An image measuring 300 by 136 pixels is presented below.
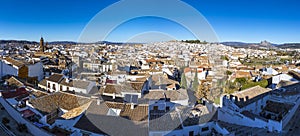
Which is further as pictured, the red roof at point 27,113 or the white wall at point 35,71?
the white wall at point 35,71

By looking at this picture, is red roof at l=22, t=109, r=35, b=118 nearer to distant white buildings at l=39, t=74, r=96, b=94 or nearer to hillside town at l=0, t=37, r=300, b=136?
hillside town at l=0, t=37, r=300, b=136

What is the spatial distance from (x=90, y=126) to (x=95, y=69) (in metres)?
8.83

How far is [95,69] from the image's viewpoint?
41.1 feet

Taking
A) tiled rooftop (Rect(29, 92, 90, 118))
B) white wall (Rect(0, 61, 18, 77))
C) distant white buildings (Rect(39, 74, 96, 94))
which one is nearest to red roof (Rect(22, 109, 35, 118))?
tiled rooftop (Rect(29, 92, 90, 118))

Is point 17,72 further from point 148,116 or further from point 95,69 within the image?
point 148,116

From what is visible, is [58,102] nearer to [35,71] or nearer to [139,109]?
[139,109]

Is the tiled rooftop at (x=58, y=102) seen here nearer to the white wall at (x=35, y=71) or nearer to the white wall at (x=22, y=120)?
the white wall at (x=22, y=120)

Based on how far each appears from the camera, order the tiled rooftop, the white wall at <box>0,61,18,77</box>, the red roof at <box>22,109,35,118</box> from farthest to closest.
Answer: the white wall at <box>0,61,18,77</box> < the tiled rooftop < the red roof at <box>22,109,35,118</box>

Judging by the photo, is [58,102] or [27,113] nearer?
[27,113]

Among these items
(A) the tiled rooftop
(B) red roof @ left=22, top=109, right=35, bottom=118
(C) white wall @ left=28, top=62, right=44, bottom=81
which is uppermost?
(C) white wall @ left=28, top=62, right=44, bottom=81

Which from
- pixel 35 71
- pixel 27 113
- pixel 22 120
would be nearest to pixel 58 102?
pixel 27 113

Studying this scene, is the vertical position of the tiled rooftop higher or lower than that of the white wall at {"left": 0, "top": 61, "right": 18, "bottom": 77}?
lower

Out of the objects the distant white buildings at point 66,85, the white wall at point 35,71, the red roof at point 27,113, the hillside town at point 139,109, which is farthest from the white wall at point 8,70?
the red roof at point 27,113

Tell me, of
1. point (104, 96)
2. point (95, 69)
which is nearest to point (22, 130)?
point (104, 96)
